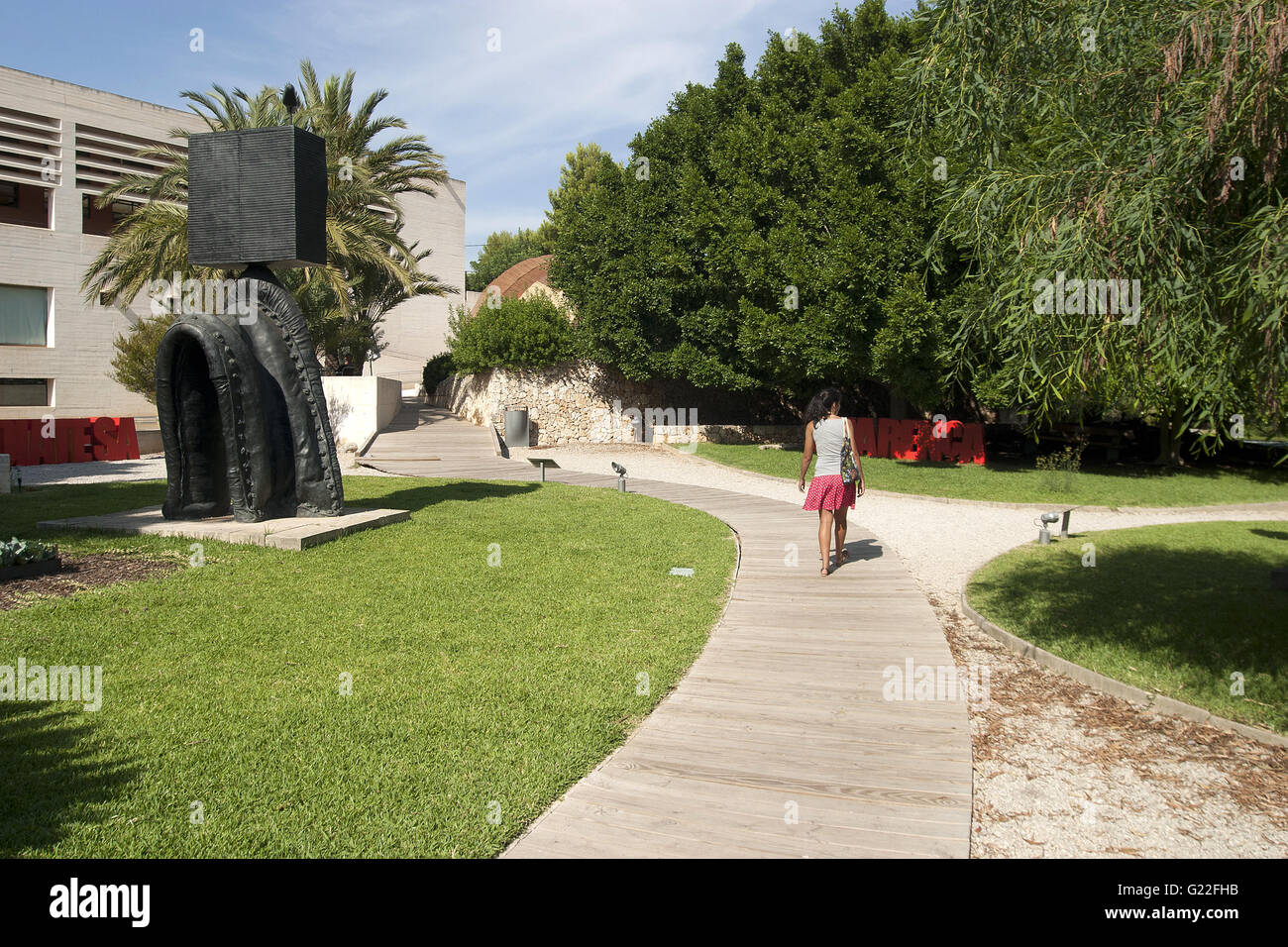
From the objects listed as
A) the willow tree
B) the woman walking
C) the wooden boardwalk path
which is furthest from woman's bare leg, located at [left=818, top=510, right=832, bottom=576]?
the willow tree

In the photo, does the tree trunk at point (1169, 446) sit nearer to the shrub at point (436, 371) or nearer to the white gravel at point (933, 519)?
the white gravel at point (933, 519)

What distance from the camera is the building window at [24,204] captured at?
29000 mm

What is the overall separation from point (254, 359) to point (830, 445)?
257 inches

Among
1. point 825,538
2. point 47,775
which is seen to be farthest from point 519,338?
point 47,775

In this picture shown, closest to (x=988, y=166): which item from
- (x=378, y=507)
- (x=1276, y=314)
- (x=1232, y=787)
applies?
(x=1276, y=314)

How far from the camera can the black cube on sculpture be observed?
9.24 metres

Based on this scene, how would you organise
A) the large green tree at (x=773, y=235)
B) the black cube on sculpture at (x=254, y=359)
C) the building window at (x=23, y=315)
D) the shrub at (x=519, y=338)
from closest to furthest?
1. the black cube on sculpture at (x=254, y=359)
2. the large green tree at (x=773, y=235)
3. the shrub at (x=519, y=338)
4. the building window at (x=23, y=315)

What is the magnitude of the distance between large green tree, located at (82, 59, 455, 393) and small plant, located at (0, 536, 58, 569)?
44.2ft

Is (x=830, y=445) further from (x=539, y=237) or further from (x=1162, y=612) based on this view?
(x=539, y=237)

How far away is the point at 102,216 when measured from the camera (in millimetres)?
30078

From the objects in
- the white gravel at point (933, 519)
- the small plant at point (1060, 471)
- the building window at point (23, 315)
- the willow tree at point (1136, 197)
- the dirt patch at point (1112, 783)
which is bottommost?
the dirt patch at point (1112, 783)

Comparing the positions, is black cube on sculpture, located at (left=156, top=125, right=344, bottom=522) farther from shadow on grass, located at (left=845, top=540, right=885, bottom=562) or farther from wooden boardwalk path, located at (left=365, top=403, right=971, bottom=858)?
Answer: shadow on grass, located at (left=845, top=540, right=885, bottom=562)

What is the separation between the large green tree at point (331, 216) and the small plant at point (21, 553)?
44.2 ft

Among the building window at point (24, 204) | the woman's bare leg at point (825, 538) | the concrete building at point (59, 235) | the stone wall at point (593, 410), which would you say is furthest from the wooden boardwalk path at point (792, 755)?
the building window at point (24, 204)
